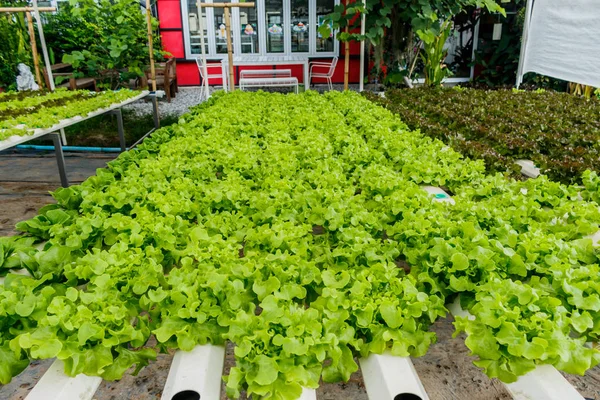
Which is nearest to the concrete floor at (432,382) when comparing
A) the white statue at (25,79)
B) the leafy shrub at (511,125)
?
the leafy shrub at (511,125)

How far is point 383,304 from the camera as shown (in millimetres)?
1968

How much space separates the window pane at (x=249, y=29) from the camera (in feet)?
44.1

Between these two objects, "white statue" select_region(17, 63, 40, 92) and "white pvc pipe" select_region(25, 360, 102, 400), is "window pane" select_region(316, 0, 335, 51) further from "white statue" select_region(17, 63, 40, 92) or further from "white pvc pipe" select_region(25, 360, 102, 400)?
"white pvc pipe" select_region(25, 360, 102, 400)

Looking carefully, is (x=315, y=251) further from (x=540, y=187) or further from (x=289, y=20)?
(x=289, y=20)

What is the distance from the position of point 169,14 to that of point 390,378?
13480 mm

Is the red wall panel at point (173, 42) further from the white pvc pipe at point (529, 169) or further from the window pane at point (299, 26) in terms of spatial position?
the white pvc pipe at point (529, 169)

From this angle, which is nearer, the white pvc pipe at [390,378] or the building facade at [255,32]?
the white pvc pipe at [390,378]

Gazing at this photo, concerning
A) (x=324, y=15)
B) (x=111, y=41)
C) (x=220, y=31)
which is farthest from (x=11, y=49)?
(x=324, y=15)

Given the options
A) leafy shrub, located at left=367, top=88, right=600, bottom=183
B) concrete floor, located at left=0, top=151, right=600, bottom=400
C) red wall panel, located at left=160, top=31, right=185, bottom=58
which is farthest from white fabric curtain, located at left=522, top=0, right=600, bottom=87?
red wall panel, located at left=160, top=31, right=185, bottom=58

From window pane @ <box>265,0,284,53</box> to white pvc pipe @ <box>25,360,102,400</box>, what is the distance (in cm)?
1303

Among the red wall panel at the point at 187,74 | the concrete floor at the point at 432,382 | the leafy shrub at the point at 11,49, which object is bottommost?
the concrete floor at the point at 432,382

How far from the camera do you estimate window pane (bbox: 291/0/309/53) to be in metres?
13.5

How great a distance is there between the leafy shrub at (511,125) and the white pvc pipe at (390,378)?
2.81 meters

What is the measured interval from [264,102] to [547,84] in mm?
8139
